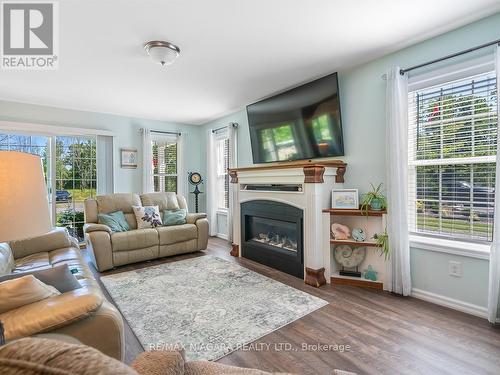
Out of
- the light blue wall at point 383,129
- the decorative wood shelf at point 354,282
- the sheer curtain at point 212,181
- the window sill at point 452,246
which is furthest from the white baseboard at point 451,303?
the sheer curtain at point 212,181

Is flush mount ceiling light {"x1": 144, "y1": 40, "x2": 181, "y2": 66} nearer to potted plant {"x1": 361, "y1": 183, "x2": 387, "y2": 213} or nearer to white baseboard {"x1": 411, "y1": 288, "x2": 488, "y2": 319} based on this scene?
potted plant {"x1": 361, "y1": 183, "x2": 387, "y2": 213}

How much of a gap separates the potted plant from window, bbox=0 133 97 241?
15.2 ft

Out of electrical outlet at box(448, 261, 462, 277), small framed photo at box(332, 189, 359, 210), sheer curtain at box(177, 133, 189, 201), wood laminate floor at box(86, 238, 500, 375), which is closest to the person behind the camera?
wood laminate floor at box(86, 238, 500, 375)

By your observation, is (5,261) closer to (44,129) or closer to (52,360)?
(52,360)

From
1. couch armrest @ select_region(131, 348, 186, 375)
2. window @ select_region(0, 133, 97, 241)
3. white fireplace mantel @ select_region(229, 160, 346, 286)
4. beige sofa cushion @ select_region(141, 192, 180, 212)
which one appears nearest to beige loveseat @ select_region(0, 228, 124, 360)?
couch armrest @ select_region(131, 348, 186, 375)

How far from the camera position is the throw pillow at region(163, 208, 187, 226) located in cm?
443

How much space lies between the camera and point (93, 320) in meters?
1.30

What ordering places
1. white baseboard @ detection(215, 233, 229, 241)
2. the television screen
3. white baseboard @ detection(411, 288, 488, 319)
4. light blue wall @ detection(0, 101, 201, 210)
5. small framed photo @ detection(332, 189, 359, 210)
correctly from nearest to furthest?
white baseboard @ detection(411, 288, 488, 319) < small framed photo @ detection(332, 189, 359, 210) < the television screen < light blue wall @ detection(0, 101, 201, 210) < white baseboard @ detection(215, 233, 229, 241)

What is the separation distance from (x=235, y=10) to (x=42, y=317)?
2.30 m

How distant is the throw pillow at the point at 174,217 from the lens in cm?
443

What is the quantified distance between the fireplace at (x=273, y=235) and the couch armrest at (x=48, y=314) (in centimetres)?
240

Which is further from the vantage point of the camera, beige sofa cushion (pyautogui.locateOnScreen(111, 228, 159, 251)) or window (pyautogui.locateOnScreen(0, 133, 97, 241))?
window (pyautogui.locateOnScreen(0, 133, 97, 241))

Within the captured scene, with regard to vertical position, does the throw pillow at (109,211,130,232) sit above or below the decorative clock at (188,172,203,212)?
below

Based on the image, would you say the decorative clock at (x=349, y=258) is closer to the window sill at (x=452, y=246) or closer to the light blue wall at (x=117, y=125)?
the window sill at (x=452, y=246)
